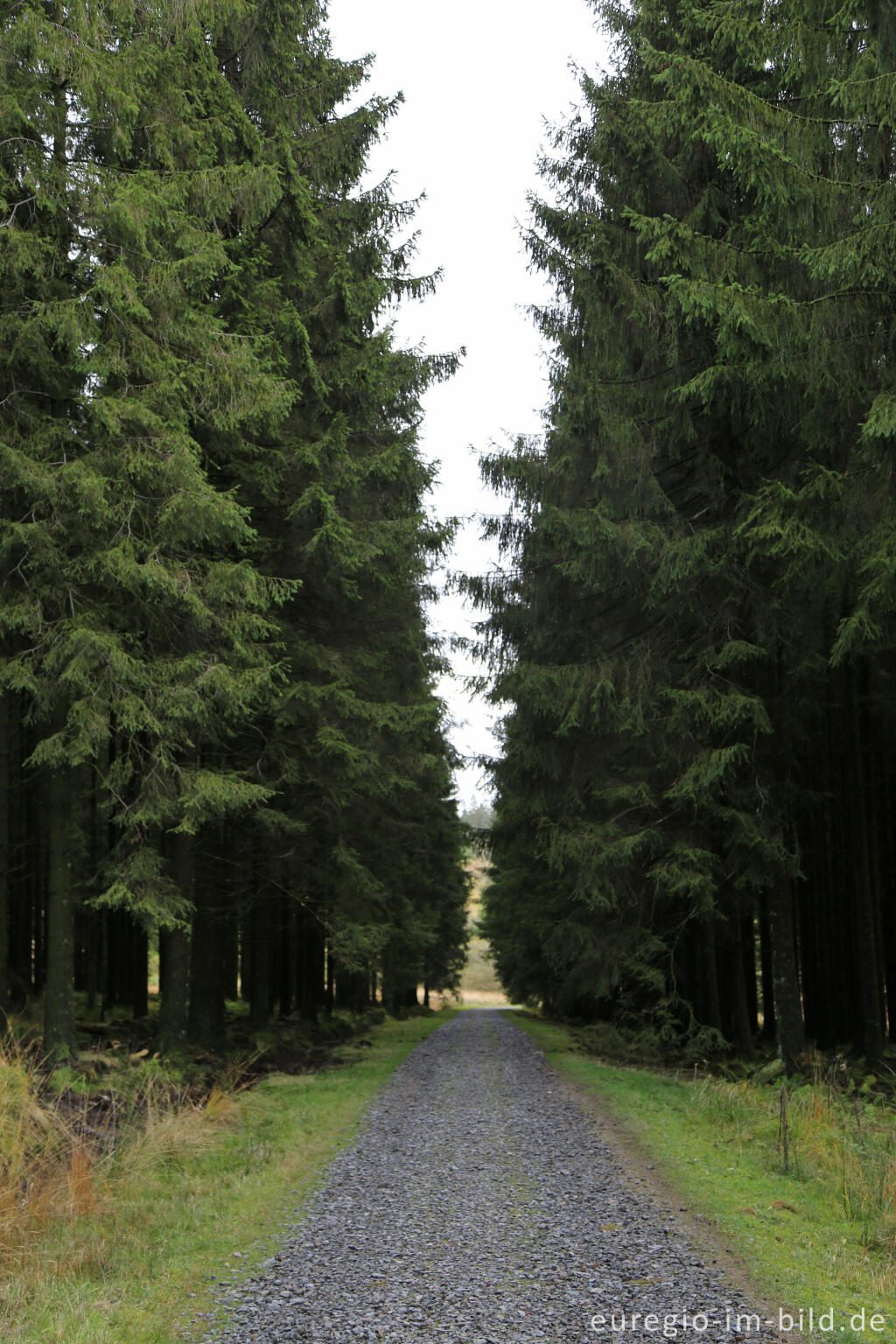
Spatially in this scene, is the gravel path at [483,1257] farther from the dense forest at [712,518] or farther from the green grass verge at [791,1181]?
the dense forest at [712,518]

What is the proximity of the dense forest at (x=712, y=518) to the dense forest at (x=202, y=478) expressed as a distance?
7.73 feet

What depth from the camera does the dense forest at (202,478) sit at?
895 cm

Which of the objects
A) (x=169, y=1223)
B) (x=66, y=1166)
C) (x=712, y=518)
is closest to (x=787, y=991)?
(x=712, y=518)

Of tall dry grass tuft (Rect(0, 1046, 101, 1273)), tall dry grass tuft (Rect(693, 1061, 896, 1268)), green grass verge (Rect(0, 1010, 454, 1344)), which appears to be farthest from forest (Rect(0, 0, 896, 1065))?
tall dry grass tuft (Rect(0, 1046, 101, 1273))

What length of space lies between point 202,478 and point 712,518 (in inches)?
269

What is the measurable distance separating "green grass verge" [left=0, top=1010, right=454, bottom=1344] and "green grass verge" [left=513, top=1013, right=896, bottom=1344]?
2791 millimetres

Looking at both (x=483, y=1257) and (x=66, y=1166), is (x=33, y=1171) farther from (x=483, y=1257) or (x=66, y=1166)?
(x=483, y=1257)

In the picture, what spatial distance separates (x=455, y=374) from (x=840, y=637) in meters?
9.05

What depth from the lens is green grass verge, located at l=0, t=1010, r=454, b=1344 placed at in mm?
4086

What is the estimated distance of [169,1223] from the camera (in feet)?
18.2

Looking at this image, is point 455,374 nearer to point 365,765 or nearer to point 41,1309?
point 365,765

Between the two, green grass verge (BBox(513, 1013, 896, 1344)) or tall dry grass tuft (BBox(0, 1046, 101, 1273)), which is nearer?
green grass verge (BBox(513, 1013, 896, 1344))

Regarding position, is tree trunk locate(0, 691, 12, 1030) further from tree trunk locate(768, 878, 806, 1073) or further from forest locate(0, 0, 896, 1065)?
tree trunk locate(768, 878, 806, 1073)

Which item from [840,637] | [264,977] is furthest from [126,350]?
[264,977]
